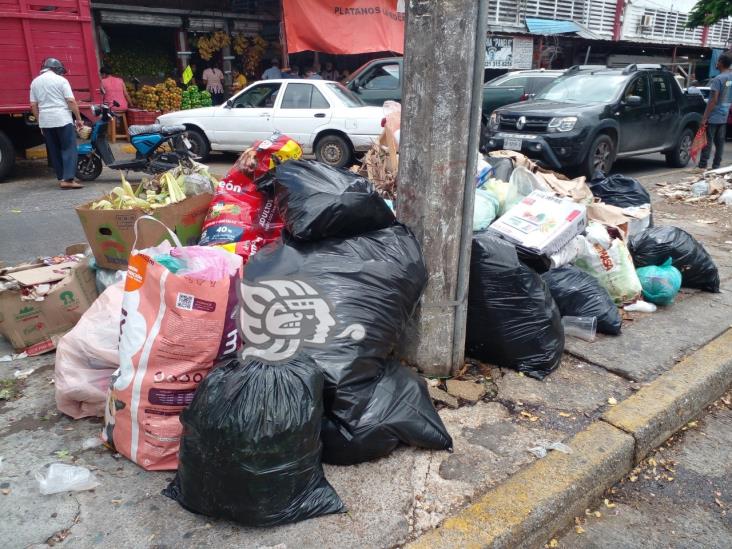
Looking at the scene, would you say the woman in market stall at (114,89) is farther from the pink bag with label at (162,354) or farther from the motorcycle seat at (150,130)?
the pink bag with label at (162,354)

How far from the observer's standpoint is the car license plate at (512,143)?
328 inches

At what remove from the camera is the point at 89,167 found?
8.59m

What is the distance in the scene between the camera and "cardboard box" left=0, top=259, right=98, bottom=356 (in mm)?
3143

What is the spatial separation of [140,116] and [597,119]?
9031 millimetres

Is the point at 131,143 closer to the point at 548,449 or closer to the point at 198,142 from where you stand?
the point at 198,142

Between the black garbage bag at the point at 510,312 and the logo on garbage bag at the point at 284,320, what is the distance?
35.0 inches

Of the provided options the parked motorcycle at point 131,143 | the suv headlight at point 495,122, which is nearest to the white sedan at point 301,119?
the parked motorcycle at point 131,143

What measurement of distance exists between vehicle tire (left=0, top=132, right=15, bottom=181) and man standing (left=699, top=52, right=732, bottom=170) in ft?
34.5

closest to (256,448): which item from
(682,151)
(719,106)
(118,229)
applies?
(118,229)

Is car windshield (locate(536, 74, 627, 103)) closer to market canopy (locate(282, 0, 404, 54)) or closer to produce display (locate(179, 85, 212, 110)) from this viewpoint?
market canopy (locate(282, 0, 404, 54))

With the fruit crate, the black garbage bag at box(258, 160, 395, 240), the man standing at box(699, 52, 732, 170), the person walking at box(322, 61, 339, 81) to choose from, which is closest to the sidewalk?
the black garbage bag at box(258, 160, 395, 240)

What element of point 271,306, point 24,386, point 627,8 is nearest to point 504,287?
point 271,306

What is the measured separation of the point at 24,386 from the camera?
2.89 meters

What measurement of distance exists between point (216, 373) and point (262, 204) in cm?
160
